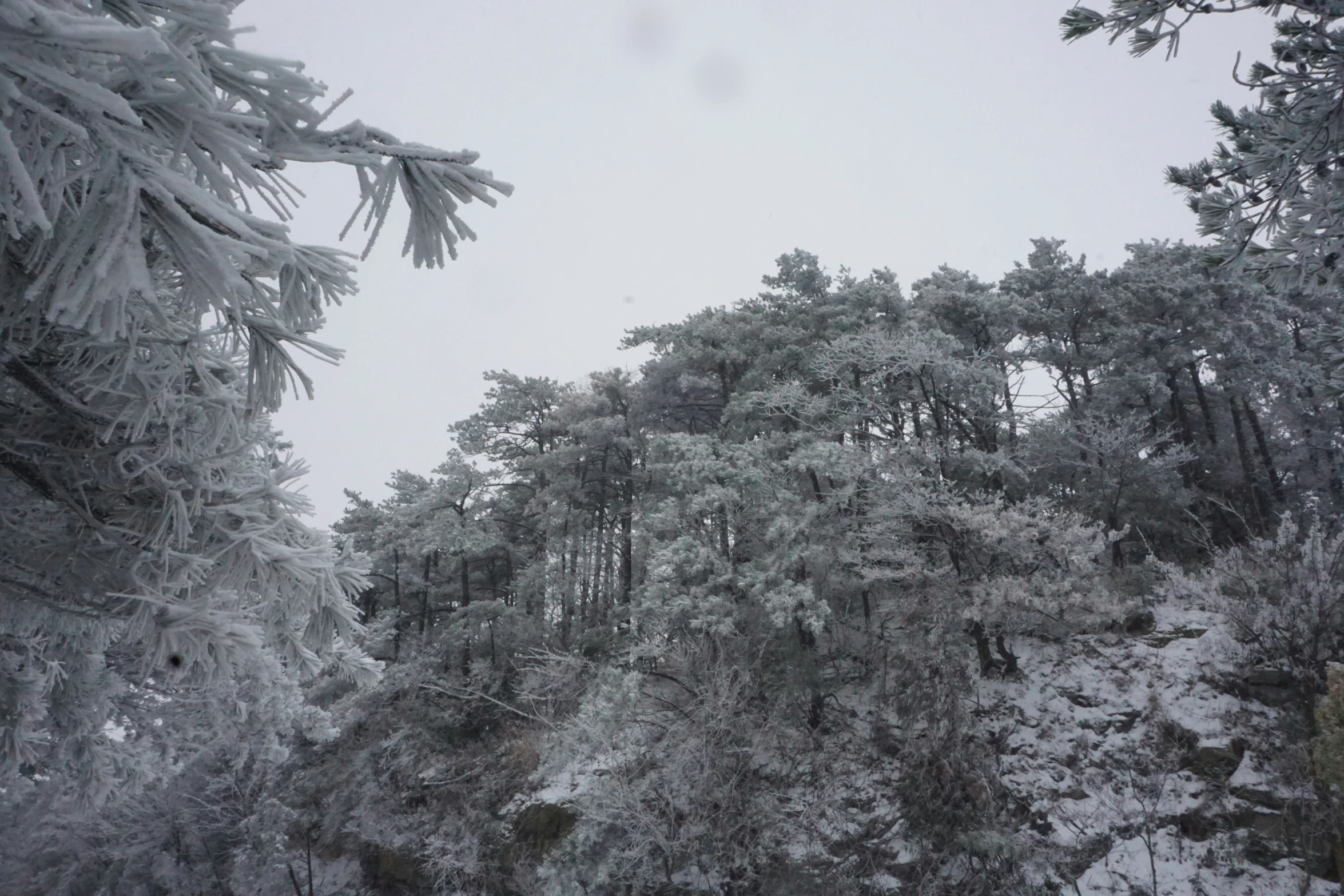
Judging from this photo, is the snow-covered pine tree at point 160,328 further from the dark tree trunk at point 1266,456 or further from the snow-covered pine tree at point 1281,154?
the dark tree trunk at point 1266,456

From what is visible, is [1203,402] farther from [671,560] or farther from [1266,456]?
[671,560]

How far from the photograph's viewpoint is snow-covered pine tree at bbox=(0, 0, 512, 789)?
1.36m

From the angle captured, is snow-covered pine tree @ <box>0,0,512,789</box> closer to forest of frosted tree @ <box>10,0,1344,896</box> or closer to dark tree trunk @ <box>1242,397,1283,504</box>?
forest of frosted tree @ <box>10,0,1344,896</box>

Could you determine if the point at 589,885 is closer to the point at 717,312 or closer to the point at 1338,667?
the point at 1338,667

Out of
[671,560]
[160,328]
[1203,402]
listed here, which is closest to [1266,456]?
[1203,402]

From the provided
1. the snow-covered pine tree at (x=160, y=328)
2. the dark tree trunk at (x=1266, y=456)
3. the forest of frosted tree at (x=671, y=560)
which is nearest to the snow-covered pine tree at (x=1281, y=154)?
the forest of frosted tree at (x=671, y=560)

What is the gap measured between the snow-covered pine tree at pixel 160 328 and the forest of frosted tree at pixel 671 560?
0.07 feet

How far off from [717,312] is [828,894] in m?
12.6

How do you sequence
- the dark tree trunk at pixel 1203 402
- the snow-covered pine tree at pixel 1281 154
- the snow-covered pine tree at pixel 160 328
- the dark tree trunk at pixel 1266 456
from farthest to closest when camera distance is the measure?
the dark tree trunk at pixel 1203 402
the dark tree trunk at pixel 1266 456
the snow-covered pine tree at pixel 1281 154
the snow-covered pine tree at pixel 160 328

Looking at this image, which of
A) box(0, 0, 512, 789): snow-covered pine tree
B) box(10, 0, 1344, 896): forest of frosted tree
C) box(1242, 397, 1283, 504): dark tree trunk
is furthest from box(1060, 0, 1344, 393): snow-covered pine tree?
box(1242, 397, 1283, 504): dark tree trunk

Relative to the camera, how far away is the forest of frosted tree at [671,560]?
1.97 meters

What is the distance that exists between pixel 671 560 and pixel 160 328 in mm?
8943

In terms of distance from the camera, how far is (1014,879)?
7789 millimetres

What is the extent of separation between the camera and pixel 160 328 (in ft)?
8.79
